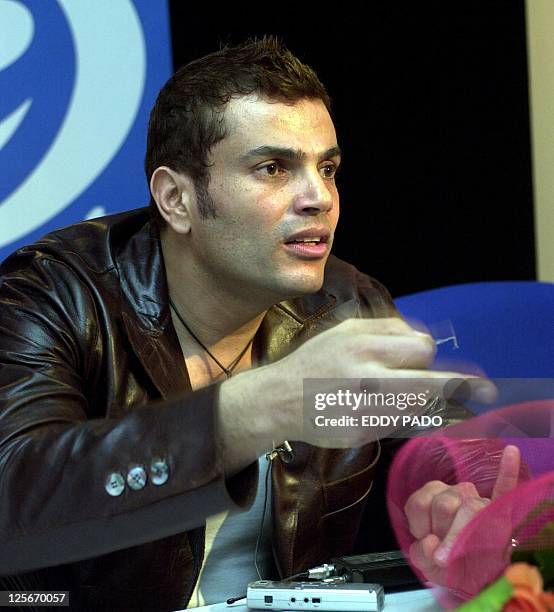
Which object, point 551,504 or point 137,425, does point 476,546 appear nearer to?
point 551,504

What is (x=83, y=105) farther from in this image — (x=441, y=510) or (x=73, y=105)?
(x=441, y=510)

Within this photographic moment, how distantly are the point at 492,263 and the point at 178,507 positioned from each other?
2544 millimetres

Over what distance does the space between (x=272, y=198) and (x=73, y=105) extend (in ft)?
3.22

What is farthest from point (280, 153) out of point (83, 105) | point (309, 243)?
point (83, 105)

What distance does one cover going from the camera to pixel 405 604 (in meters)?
1.14

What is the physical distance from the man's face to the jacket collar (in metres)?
0.12

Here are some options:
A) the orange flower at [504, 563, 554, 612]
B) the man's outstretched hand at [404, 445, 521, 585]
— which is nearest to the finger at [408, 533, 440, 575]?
the man's outstretched hand at [404, 445, 521, 585]

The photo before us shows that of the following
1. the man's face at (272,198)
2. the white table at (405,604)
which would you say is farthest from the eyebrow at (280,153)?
the white table at (405,604)

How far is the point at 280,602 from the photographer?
1135 millimetres

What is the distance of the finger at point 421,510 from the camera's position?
110 cm

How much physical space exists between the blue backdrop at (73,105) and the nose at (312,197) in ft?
2.96

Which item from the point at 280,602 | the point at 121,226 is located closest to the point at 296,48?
the point at 121,226

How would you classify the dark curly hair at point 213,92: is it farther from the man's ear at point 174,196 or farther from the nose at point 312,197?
the nose at point 312,197

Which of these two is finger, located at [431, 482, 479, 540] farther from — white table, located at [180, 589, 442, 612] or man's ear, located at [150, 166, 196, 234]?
man's ear, located at [150, 166, 196, 234]
